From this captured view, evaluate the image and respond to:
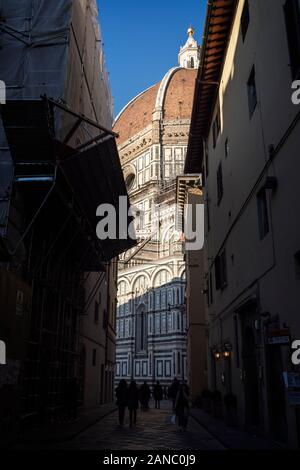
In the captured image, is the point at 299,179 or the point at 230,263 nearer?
the point at 299,179

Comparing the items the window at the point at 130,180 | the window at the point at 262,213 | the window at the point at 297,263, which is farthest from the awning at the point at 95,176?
the window at the point at 130,180

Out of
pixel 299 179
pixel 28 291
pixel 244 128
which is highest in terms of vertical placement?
pixel 244 128

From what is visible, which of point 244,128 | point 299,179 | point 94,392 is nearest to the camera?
point 299,179

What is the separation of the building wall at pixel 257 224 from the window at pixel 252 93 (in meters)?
0.18

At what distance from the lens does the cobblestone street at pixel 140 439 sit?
32.0 ft

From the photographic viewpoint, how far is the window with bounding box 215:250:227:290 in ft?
52.0

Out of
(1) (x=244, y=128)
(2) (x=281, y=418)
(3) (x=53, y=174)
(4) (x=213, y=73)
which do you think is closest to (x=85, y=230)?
(3) (x=53, y=174)

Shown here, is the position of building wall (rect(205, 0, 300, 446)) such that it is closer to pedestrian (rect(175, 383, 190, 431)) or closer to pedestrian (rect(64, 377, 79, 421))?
pedestrian (rect(175, 383, 190, 431))

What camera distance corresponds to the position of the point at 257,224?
11.3 metres

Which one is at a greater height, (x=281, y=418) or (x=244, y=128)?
(x=244, y=128)

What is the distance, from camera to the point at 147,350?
50562 mm

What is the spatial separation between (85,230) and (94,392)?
9633 millimetres
